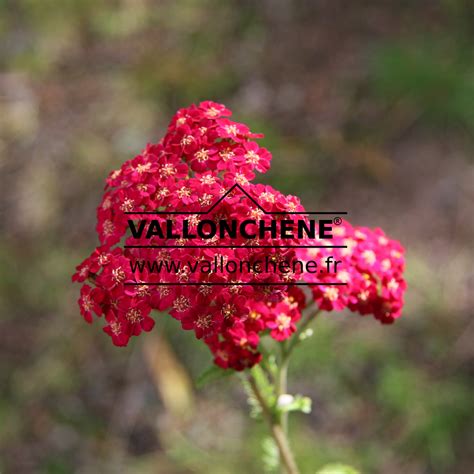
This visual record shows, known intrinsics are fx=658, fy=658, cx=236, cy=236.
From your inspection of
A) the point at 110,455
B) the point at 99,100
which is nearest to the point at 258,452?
the point at 110,455

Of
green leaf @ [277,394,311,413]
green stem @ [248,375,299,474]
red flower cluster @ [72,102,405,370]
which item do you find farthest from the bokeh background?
red flower cluster @ [72,102,405,370]

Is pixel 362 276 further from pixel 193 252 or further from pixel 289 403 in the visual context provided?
pixel 193 252

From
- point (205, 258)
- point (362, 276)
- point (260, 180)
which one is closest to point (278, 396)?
point (362, 276)

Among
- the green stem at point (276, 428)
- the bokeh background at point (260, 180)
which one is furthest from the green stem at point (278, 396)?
the bokeh background at point (260, 180)

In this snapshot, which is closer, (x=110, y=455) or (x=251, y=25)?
(x=110, y=455)

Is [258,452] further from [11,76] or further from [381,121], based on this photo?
[11,76]

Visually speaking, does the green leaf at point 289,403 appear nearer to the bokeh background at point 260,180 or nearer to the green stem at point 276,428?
the green stem at point 276,428

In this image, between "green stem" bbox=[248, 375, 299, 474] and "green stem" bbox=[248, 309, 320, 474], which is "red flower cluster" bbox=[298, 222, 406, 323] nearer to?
"green stem" bbox=[248, 309, 320, 474]

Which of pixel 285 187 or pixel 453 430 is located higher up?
pixel 285 187
